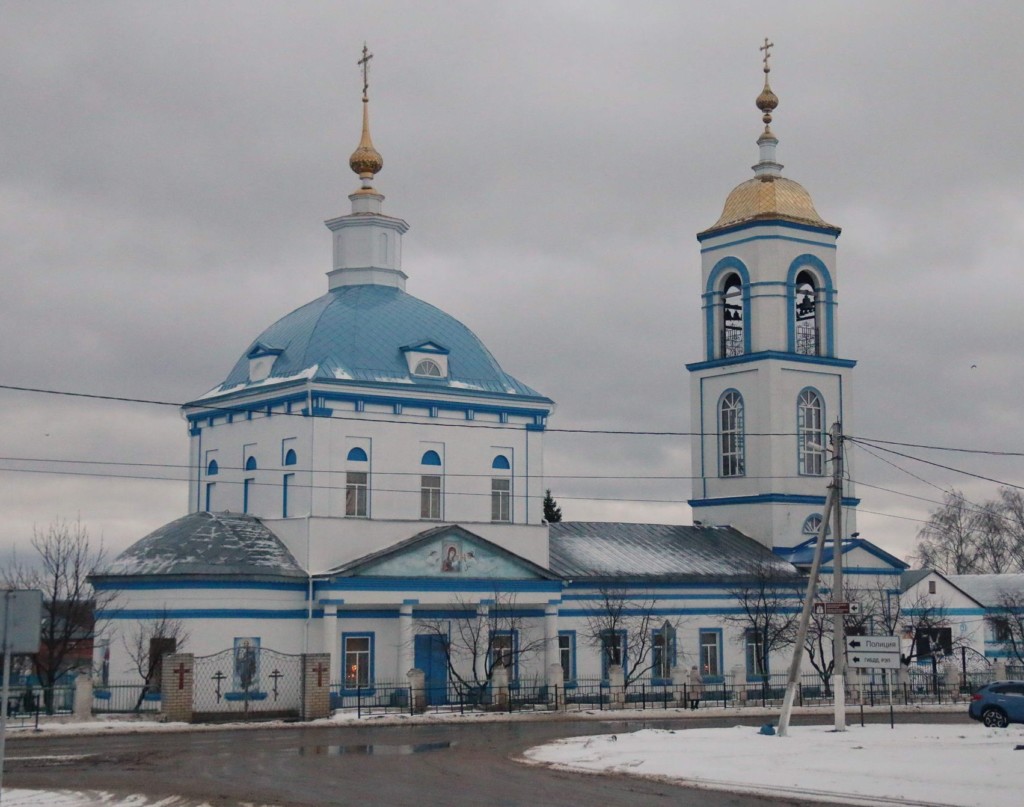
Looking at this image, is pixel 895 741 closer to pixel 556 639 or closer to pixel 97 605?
pixel 556 639

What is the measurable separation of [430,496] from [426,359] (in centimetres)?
404

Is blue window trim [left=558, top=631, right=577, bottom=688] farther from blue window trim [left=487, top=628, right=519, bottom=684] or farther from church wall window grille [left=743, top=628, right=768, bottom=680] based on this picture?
church wall window grille [left=743, top=628, right=768, bottom=680]

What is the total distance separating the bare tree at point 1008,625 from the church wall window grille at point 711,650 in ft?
53.8

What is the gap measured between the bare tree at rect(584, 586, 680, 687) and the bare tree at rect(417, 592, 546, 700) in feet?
9.60

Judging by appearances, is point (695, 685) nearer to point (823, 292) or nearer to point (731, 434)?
point (731, 434)

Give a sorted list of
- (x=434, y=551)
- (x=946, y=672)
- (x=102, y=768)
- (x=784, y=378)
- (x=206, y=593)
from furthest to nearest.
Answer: (x=784, y=378) → (x=946, y=672) → (x=434, y=551) → (x=206, y=593) → (x=102, y=768)

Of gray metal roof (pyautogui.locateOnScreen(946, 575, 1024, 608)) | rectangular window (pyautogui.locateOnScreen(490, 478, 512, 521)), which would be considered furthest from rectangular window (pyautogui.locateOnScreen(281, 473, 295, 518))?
gray metal roof (pyautogui.locateOnScreen(946, 575, 1024, 608))

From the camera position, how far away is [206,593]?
132ft

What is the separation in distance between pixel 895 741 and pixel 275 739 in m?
12.2

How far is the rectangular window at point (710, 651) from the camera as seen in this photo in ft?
164

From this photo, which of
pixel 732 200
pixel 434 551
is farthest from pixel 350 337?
pixel 732 200

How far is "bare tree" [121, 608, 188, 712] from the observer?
39562 millimetres

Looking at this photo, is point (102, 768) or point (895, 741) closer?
point (102, 768)

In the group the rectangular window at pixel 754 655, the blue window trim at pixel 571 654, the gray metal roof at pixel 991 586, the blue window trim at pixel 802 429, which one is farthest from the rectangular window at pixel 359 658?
the gray metal roof at pixel 991 586
